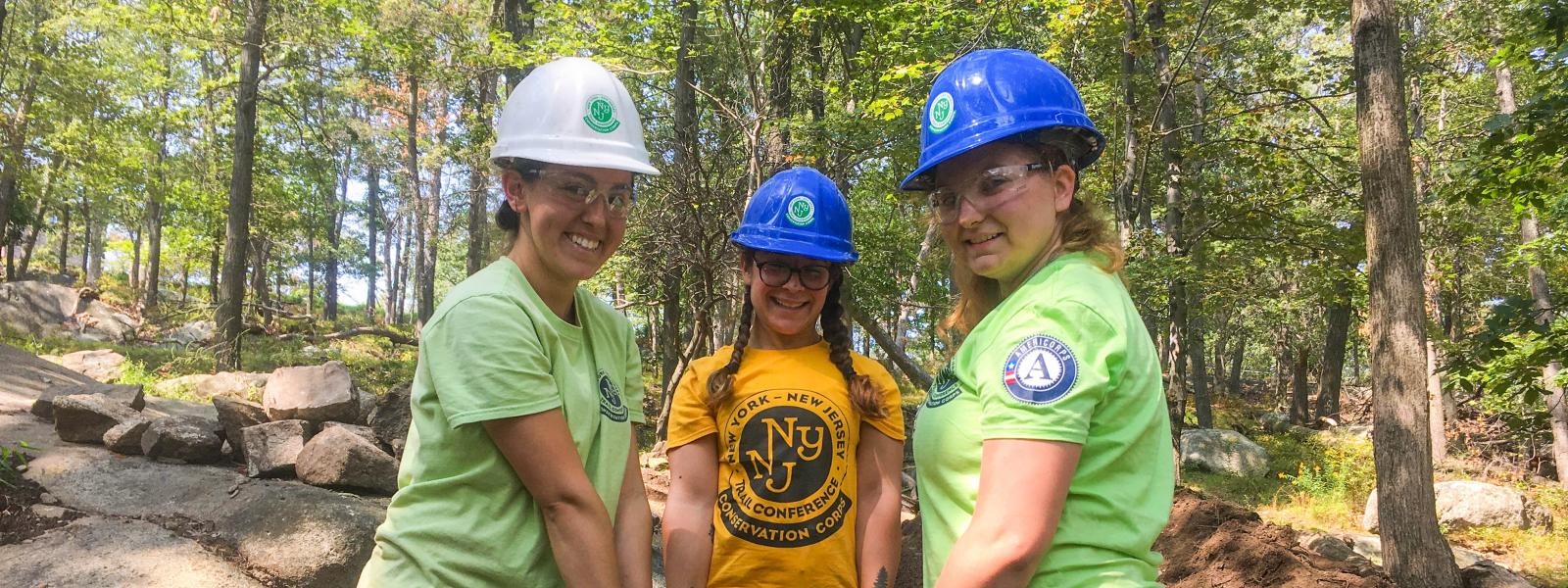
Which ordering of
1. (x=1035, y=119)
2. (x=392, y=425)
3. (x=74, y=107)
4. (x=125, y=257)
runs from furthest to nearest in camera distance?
1. (x=125, y=257)
2. (x=74, y=107)
3. (x=392, y=425)
4. (x=1035, y=119)

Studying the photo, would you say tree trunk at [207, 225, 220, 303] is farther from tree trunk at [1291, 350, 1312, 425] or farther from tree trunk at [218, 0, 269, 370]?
tree trunk at [1291, 350, 1312, 425]

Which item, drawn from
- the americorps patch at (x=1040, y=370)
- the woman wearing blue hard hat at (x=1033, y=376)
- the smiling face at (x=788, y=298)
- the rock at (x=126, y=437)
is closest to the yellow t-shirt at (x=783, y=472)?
the smiling face at (x=788, y=298)

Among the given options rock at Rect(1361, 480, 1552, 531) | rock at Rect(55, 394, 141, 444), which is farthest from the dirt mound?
rock at Rect(55, 394, 141, 444)

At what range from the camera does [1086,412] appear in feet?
3.58

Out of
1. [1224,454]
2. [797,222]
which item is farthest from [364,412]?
[1224,454]

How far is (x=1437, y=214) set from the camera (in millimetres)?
9562

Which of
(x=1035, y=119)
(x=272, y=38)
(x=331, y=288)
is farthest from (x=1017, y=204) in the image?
(x=331, y=288)

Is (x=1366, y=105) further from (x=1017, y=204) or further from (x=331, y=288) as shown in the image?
(x=331, y=288)

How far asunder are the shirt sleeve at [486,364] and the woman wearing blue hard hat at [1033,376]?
69 centimetres

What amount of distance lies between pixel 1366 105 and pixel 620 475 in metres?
5.64

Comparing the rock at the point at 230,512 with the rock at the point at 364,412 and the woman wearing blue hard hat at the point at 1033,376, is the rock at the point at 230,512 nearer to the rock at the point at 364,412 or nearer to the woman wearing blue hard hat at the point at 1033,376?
the rock at the point at 364,412

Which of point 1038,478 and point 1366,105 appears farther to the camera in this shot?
point 1366,105

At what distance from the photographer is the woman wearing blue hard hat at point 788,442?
203cm

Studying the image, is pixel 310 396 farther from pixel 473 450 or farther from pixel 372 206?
pixel 372 206
